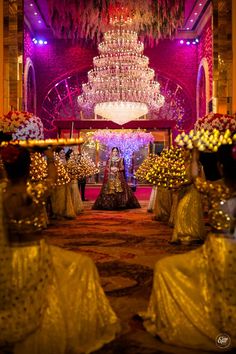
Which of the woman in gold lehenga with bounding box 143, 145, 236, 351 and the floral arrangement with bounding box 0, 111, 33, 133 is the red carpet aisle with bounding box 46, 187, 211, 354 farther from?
the floral arrangement with bounding box 0, 111, 33, 133

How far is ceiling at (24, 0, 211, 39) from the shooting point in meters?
13.2

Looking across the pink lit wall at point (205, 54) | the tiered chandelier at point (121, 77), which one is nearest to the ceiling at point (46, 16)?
the pink lit wall at point (205, 54)

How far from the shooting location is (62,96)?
15867mm

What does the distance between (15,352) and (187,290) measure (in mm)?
Answer: 972

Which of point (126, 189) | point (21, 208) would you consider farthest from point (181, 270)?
point (126, 189)

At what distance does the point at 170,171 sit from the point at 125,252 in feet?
5.69

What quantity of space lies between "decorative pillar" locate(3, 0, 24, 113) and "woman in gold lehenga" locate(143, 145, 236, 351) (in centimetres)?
735

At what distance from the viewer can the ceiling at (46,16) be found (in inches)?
518

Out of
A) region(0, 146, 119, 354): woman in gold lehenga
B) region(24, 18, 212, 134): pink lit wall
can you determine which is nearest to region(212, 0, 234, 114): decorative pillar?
region(24, 18, 212, 134): pink lit wall

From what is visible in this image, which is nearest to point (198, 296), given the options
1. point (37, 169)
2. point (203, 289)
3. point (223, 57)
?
point (203, 289)

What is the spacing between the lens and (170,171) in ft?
22.2

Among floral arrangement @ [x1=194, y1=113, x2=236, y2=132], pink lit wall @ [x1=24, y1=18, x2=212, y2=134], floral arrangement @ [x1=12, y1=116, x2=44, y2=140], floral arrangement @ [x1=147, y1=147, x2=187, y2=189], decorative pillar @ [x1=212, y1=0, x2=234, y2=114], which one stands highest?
pink lit wall @ [x1=24, y1=18, x2=212, y2=134]

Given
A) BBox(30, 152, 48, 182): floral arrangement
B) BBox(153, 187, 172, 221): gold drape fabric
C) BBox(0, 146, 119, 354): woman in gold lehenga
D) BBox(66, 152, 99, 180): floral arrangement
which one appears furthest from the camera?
BBox(66, 152, 99, 180): floral arrangement

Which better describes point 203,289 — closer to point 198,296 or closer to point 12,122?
point 198,296
